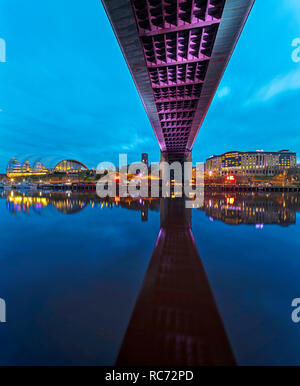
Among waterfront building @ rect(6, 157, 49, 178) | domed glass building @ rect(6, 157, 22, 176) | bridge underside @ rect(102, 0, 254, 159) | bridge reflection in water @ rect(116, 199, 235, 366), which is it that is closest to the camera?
bridge reflection in water @ rect(116, 199, 235, 366)

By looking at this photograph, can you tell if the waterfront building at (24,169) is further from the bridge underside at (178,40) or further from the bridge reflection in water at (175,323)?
the bridge reflection in water at (175,323)

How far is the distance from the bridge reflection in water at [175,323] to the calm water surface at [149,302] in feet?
0.04

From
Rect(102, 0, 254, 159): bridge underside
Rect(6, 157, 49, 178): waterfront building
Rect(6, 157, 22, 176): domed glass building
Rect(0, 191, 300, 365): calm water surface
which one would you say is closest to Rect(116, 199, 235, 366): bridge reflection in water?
Rect(0, 191, 300, 365): calm water surface

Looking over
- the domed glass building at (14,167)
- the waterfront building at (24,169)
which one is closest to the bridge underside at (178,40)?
the waterfront building at (24,169)

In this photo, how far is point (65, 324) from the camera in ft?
7.94

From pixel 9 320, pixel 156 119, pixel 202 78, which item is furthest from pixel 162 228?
pixel 156 119

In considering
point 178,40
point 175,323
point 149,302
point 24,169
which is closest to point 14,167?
point 24,169

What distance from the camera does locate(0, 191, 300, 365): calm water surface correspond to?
202 centimetres

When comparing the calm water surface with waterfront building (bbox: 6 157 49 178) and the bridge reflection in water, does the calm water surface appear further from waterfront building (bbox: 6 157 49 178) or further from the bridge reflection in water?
waterfront building (bbox: 6 157 49 178)

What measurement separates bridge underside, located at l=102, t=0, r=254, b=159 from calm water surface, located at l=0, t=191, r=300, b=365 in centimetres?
1047

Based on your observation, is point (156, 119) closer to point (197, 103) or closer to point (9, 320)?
point (197, 103)

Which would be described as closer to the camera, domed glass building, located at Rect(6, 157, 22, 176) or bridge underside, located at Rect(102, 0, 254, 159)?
bridge underside, located at Rect(102, 0, 254, 159)

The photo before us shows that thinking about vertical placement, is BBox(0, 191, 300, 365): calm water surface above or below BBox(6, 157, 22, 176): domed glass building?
below

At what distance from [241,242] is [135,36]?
1204 centimetres
